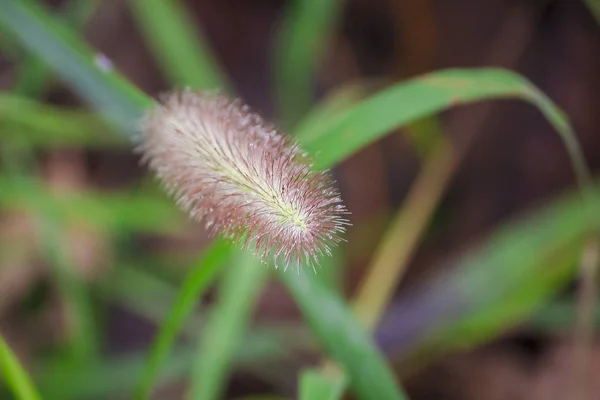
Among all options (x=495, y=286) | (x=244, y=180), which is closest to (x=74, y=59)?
(x=244, y=180)

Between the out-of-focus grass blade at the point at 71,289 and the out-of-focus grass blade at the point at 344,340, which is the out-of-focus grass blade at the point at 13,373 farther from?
the out-of-focus grass blade at the point at 71,289

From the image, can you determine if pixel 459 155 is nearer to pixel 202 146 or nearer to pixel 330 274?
pixel 330 274

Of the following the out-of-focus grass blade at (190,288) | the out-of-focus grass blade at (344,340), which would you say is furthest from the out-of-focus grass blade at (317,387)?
the out-of-focus grass blade at (190,288)

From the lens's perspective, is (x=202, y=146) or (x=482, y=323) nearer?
(x=202, y=146)

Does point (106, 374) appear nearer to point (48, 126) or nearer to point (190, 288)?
point (48, 126)

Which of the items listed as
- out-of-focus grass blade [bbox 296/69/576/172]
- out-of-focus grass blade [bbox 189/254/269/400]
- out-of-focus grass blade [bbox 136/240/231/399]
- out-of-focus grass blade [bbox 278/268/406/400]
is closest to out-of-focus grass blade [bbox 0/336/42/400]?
out-of-focus grass blade [bbox 136/240/231/399]

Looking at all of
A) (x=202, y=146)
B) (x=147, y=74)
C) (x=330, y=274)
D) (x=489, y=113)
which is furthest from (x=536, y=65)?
(x=202, y=146)

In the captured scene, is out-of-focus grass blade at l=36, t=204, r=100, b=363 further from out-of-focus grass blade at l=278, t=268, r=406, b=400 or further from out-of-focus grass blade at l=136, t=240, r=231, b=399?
out-of-focus grass blade at l=278, t=268, r=406, b=400
